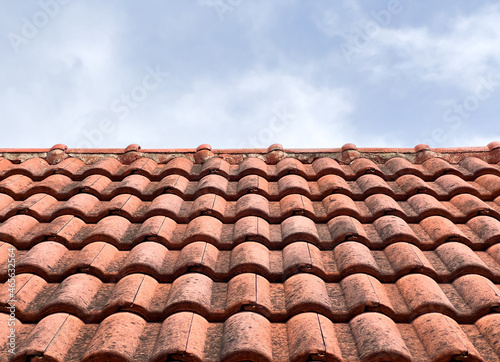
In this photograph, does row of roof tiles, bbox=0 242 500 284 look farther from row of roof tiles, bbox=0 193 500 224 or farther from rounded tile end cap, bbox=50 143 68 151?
rounded tile end cap, bbox=50 143 68 151

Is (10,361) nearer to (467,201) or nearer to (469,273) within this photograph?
(469,273)

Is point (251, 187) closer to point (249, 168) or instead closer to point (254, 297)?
point (249, 168)

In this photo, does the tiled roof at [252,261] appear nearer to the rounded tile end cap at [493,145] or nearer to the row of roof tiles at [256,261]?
the row of roof tiles at [256,261]

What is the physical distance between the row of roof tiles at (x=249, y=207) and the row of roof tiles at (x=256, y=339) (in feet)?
3.87

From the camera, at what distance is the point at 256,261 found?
2.77 metres

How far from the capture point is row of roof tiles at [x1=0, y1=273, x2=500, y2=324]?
2402 millimetres

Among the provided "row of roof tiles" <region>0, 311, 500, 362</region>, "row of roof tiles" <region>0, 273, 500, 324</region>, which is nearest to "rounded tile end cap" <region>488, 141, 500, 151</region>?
"row of roof tiles" <region>0, 273, 500, 324</region>

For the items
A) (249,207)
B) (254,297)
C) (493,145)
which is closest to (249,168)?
(249,207)

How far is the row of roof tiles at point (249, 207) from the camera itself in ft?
11.4

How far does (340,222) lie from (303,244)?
44 cm

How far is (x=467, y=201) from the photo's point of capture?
3.67 meters

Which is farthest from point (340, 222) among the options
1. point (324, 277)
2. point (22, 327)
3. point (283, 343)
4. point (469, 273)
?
point (22, 327)

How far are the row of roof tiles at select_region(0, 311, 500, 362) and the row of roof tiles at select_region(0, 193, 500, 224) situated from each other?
1.18 metres

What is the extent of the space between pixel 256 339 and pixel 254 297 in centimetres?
32
